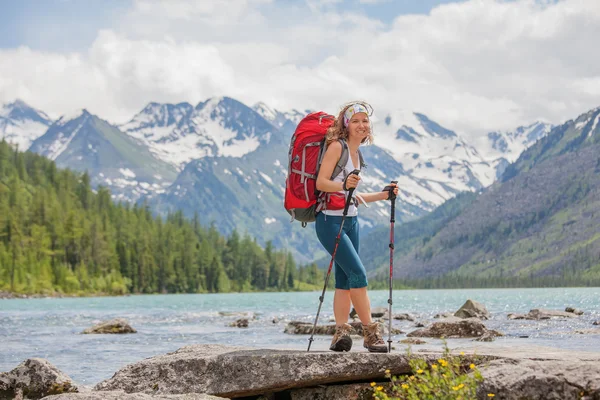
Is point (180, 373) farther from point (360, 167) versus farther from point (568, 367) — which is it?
point (568, 367)

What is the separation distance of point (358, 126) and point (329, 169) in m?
1.05

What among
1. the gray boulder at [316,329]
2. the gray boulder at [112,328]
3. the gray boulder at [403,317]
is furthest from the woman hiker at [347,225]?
the gray boulder at [403,317]

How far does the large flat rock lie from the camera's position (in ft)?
42.8

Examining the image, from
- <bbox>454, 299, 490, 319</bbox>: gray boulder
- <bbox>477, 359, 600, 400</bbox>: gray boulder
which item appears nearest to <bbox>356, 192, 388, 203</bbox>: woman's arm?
<bbox>477, 359, 600, 400</bbox>: gray boulder

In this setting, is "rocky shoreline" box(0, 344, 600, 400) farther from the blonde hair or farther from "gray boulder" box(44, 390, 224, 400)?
the blonde hair

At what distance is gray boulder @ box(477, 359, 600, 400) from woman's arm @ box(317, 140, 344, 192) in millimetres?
4039

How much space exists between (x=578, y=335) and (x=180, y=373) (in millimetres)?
28824

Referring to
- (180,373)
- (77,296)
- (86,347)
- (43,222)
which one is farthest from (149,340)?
(43,222)

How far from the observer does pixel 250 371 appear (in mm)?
13375

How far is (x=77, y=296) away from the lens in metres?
167

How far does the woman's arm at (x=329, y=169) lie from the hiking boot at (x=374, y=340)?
2.66 meters

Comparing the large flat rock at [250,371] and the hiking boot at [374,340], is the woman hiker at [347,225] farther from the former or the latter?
the large flat rock at [250,371]

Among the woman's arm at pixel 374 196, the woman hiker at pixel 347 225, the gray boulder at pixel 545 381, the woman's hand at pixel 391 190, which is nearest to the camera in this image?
the gray boulder at pixel 545 381

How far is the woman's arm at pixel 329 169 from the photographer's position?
13.3 meters
